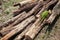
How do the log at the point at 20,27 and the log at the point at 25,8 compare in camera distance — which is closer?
the log at the point at 20,27

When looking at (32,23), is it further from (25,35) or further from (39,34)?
(25,35)

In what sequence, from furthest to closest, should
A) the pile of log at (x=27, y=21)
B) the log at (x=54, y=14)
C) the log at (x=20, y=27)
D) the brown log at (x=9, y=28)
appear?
Result: the log at (x=54, y=14) → the brown log at (x=9, y=28) → the pile of log at (x=27, y=21) → the log at (x=20, y=27)

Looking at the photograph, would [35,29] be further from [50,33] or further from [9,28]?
[9,28]

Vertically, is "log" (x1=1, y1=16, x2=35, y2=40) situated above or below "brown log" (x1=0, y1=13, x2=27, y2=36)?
below

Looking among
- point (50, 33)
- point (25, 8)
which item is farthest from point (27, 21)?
point (25, 8)

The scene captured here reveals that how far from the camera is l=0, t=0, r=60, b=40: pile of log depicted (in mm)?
5980

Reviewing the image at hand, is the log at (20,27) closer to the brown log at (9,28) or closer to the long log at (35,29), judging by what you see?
the brown log at (9,28)

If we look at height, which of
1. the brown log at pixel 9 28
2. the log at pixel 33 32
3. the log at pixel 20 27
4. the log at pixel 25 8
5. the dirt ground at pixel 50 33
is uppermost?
the log at pixel 25 8

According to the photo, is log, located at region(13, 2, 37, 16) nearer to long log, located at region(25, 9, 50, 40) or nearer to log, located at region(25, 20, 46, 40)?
long log, located at region(25, 9, 50, 40)

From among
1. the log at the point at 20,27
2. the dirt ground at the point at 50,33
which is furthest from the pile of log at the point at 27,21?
the dirt ground at the point at 50,33

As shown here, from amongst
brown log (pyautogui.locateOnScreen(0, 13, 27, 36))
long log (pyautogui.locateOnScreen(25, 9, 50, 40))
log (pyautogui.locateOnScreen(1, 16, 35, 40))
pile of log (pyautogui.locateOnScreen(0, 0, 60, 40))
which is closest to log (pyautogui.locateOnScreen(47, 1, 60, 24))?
pile of log (pyautogui.locateOnScreen(0, 0, 60, 40))

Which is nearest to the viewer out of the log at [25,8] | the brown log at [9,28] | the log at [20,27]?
the log at [20,27]

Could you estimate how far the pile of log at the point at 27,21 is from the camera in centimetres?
598

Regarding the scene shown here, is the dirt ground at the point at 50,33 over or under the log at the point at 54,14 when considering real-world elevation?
under
